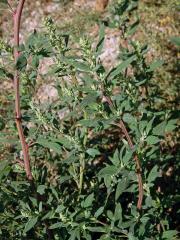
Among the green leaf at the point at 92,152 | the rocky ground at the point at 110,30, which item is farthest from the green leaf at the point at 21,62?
the rocky ground at the point at 110,30

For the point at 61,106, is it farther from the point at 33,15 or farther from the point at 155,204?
the point at 33,15

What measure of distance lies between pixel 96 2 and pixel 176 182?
3808 mm

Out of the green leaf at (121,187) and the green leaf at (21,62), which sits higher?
the green leaf at (21,62)

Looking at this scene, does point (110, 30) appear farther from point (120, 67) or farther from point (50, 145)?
point (120, 67)

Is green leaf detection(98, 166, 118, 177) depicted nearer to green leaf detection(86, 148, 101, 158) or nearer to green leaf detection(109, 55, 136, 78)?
green leaf detection(86, 148, 101, 158)

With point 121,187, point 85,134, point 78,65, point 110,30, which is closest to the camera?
point 78,65

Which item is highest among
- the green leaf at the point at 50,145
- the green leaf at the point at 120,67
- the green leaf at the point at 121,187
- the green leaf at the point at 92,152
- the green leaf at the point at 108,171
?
the green leaf at the point at 120,67

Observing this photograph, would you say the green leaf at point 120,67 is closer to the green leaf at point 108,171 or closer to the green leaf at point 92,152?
the green leaf at point 108,171

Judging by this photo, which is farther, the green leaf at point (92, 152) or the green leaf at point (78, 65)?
the green leaf at point (92, 152)

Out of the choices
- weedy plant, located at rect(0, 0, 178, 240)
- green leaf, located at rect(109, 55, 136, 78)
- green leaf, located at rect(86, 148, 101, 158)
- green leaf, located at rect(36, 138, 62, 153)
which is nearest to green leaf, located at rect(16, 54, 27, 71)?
weedy plant, located at rect(0, 0, 178, 240)

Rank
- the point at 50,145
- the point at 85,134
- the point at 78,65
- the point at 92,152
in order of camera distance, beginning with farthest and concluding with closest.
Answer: the point at 85,134, the point at 92,152, the point at 50,145, the point at 78,65

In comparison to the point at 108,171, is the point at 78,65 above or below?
above

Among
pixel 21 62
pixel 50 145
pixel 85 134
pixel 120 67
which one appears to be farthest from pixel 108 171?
pixel 85 134

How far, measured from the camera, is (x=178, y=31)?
5.55 meters
